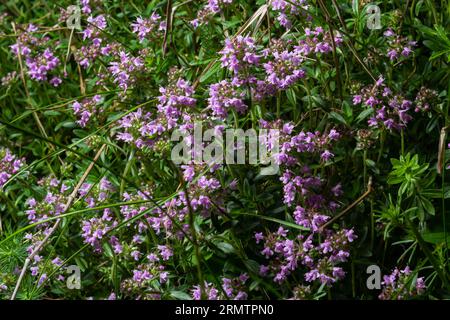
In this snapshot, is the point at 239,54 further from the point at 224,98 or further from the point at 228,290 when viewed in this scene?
the point at 228,290

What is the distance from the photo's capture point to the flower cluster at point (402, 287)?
6.73ft

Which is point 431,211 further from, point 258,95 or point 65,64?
point 65,64

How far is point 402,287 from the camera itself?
2.05m

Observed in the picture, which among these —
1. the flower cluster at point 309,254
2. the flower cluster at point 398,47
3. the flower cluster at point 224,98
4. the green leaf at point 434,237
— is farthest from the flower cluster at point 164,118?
the green leaf at point 434,237

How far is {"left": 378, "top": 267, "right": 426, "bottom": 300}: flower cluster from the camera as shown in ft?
6.73

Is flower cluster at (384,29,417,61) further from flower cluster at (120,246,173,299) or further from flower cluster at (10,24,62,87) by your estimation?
flower cluster at (10,24,62,87)

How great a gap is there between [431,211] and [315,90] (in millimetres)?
528

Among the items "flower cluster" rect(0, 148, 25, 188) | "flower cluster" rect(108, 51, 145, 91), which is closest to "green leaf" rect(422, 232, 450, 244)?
"flower cluster" rect(108, 51, 145, 91)

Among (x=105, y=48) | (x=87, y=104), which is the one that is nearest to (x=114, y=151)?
(x=87, y=104)

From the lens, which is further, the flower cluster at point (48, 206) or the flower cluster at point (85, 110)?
the flower cluster at point (85, 110)

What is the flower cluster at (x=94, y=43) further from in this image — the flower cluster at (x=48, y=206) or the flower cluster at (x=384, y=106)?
the flower cluster at (x=384, y=106)

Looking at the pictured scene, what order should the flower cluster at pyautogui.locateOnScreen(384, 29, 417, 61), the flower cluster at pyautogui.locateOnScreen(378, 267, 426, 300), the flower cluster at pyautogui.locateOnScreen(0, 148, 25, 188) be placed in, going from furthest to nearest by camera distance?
the flower cluster at pyautogui.locateOnScreen(0, 148, 25, 188), the flower cluster at pyautogui.locateOnScreen(384, 29, 417, 61), the flower cluster at pyautogui.locateOnScreen(378, 267, 426, 300)

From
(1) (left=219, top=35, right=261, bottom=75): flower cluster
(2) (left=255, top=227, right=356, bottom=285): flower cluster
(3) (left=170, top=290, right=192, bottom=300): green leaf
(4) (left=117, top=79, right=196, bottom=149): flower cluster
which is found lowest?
(3) (left=170, top=290, right=192, bottom=300): green leaf

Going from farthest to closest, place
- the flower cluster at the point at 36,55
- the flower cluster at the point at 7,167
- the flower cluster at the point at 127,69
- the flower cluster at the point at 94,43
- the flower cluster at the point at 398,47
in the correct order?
the flower cluster at the point at 36,55, the flower cluster at the point at 94,43, the flower cluster at the point at 7,167, the flower cluster at the point at 127,69, the flower cluster at the point at 398,47
